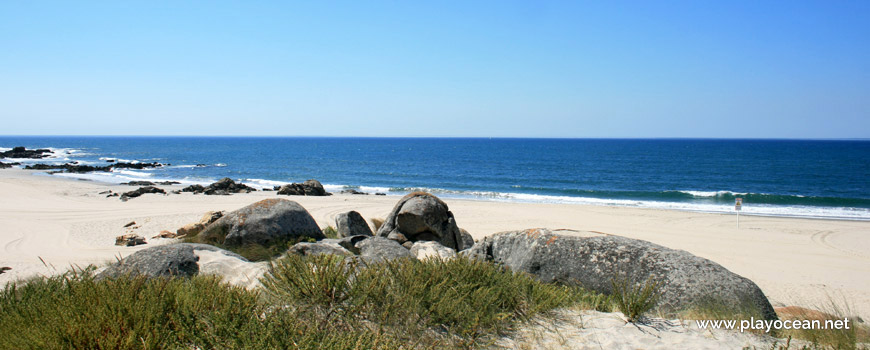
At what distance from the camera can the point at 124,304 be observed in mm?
3562

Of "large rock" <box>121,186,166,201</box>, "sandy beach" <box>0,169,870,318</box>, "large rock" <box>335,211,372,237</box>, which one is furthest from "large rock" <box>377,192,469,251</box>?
"large rock" <box>121,186,166,201</box>

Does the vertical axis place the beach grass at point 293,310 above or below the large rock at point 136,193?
above

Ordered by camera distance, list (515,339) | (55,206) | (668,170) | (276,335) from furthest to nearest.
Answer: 1. (668,170)
2. (55,206)
3. (515,339)
4. (276,335)

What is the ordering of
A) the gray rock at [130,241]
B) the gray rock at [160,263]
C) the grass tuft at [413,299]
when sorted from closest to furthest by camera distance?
the grass tuft at [413,299]
the gray rock at [160,263]
the gray rock at [130,241]

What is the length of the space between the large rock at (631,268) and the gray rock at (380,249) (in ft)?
6.28

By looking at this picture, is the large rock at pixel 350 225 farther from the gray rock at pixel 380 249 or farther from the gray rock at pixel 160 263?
the gray rock at pixel 160 263

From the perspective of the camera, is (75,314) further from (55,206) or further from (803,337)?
(55,206)

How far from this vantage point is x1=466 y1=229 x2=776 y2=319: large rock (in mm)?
5594

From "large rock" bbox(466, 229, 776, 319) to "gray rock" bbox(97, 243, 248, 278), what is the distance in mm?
→ 4097

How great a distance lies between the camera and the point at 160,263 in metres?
6.41

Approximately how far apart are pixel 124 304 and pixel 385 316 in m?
2.03

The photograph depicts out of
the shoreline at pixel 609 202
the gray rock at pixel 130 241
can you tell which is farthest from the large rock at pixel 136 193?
the gray rock at pixel 130 241

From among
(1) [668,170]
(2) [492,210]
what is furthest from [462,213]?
(1) [668,170]

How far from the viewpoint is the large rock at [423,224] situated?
1113cm
